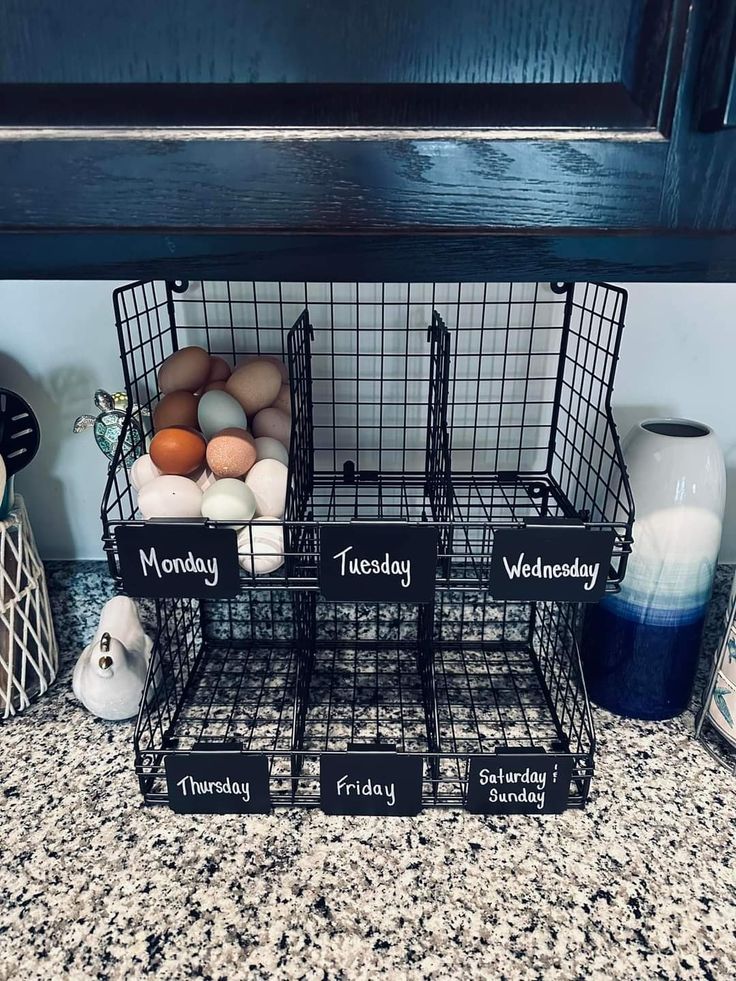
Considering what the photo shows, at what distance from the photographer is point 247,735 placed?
33.2 inches

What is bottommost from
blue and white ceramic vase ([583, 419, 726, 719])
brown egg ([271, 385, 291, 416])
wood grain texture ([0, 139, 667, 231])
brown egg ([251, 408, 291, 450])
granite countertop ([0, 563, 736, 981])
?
granite countertop ([0, 563, 736, 981])

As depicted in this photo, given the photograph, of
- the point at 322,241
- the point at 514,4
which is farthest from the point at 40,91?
the point at 514,4

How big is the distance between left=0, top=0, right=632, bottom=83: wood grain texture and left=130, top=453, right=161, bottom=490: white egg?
37 centimetres

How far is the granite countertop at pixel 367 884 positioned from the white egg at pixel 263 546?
280 millimetres

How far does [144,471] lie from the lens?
2.44 feet

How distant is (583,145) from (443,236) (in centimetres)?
11

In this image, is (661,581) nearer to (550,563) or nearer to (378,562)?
(550,563)

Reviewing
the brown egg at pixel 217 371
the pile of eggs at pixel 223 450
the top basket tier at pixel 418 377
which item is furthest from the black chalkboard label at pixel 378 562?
the brown egg at pixel 217 371

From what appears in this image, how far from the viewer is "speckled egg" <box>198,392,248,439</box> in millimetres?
750

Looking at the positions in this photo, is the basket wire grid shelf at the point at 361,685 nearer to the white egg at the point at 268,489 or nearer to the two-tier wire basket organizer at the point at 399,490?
the two-tier wire basket organizer at the point at 399,490

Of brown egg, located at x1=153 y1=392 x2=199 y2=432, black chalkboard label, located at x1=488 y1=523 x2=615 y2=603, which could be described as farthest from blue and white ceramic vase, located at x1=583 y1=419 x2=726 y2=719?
brown egg, located at x1=153 y1=392 x2=199 y2=432

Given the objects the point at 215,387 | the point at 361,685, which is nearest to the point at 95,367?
the point at 215,387

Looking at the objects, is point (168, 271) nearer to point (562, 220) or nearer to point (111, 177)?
point (111, 177)

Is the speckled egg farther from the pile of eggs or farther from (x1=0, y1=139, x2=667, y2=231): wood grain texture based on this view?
(x1=0, y1=139, x2=667, y2=231): wood grain texture
